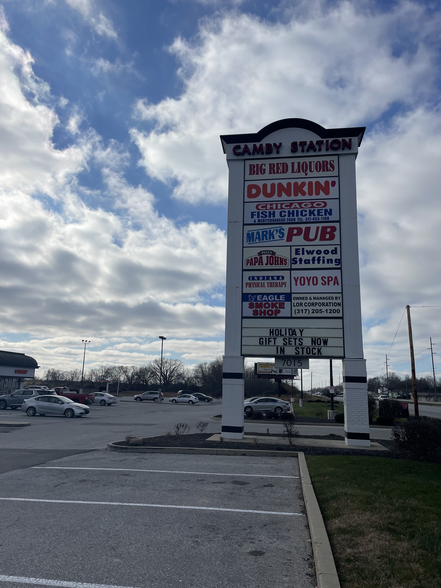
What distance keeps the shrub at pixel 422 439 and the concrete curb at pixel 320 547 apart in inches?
210

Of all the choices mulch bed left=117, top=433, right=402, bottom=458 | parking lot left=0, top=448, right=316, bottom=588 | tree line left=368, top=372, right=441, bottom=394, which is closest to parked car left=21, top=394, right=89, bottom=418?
mulch bed left=117, top=433, right=402, bottom=458

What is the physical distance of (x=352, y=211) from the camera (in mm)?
16047

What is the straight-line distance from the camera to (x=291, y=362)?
15438 mm

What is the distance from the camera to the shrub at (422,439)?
11.4 m

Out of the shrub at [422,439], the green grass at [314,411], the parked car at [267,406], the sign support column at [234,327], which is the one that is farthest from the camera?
the green grass at [314,411]

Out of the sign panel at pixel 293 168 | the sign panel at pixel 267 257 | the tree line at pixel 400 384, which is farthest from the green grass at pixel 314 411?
the tree line at pixel 400 384

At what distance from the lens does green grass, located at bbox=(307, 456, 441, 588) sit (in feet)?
13.8

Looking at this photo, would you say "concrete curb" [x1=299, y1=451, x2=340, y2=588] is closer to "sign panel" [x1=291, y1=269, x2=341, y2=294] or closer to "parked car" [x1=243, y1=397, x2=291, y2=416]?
"sign panel" [x1=291, y1=269, x2=341, y2=294]

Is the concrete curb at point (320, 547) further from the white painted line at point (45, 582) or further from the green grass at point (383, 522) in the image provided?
the white painted line at point (45, 582)

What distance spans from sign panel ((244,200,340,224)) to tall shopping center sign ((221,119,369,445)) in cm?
4

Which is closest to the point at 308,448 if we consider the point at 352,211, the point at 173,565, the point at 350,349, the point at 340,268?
the point at 350,349

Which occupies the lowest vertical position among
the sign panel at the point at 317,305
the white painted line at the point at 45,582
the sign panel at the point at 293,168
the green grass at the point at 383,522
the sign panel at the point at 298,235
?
the white painted line at the point at 45,582

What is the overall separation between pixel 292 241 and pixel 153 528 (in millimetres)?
12086

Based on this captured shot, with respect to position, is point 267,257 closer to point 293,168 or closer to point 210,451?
point 293,168
